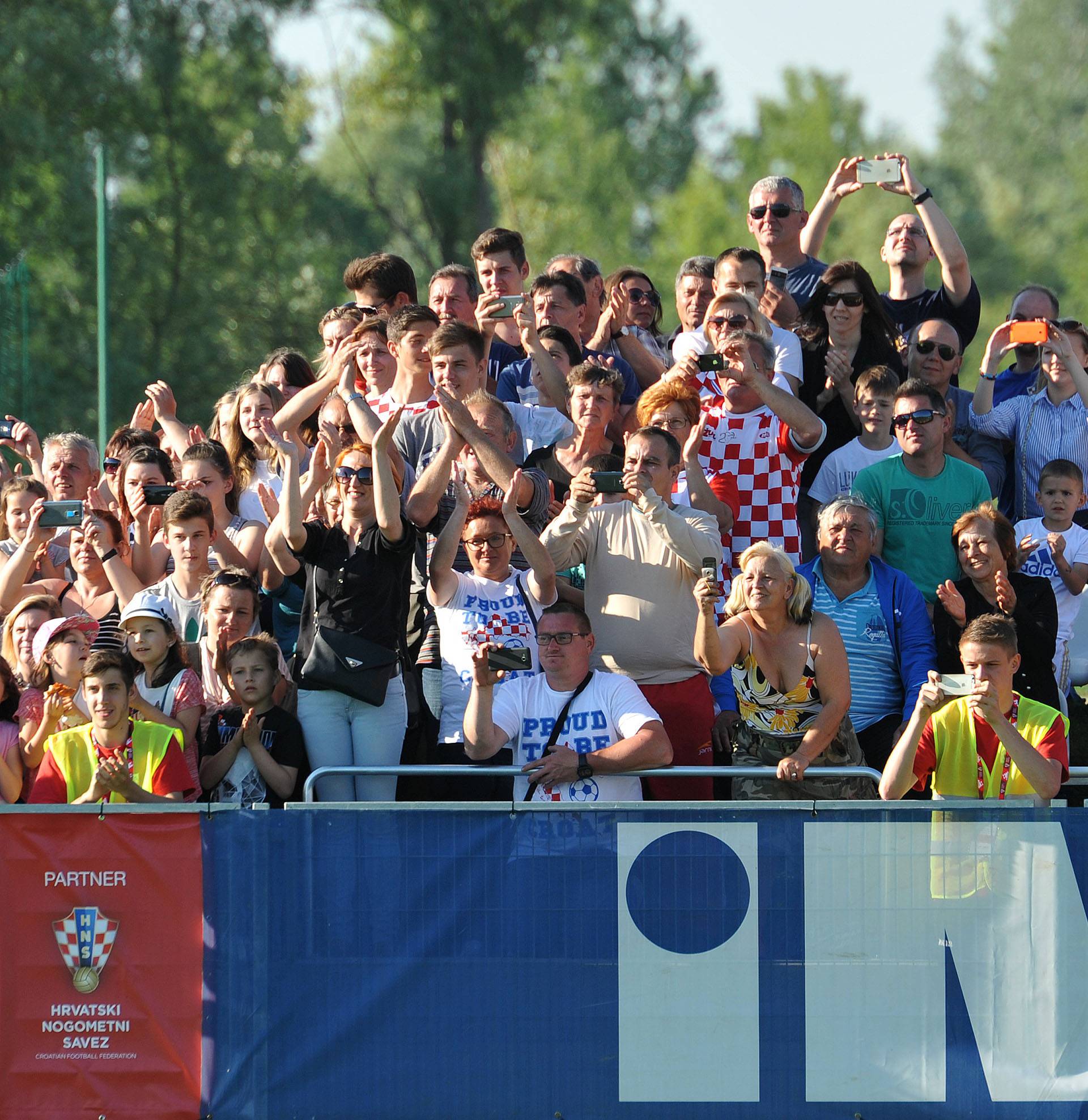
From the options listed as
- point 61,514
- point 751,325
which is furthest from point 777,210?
point 61,514

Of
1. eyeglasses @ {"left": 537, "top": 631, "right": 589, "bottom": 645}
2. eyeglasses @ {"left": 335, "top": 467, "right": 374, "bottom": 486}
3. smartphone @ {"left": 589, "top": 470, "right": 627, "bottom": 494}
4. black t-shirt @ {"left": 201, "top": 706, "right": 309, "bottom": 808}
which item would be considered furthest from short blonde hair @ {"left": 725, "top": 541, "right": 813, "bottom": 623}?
black t-shirt @ {"left": 201, "top": 706, "right": 309, "bottom": 808}

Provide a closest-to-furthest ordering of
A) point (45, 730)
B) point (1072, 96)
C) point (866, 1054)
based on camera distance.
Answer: point (866, 1054) < point (45, 730) < point (1072, 96)

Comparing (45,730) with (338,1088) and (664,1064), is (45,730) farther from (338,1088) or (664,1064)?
(664,1064)

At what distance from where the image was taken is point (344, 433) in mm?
8109

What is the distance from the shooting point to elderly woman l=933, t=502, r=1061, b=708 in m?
7.30

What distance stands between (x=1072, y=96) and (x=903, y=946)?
55.5 m

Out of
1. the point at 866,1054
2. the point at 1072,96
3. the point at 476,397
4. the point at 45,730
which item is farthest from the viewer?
the point at 1072,96

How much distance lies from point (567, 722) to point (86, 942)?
2007 millimetres

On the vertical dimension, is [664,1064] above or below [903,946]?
below

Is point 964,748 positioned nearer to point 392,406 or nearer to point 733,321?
point 733,321

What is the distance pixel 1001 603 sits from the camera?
24.0 ft

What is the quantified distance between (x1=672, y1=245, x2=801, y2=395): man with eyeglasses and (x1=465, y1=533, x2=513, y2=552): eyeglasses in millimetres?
1620

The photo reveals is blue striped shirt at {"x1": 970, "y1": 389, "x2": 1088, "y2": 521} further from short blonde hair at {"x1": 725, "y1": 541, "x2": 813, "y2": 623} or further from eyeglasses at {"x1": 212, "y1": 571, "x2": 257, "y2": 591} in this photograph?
eyeglasses at {"x1": 212, "y1": 571, "x2": 257, "y2": 591}

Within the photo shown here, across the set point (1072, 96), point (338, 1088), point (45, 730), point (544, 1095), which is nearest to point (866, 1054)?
point (544, 1095)
